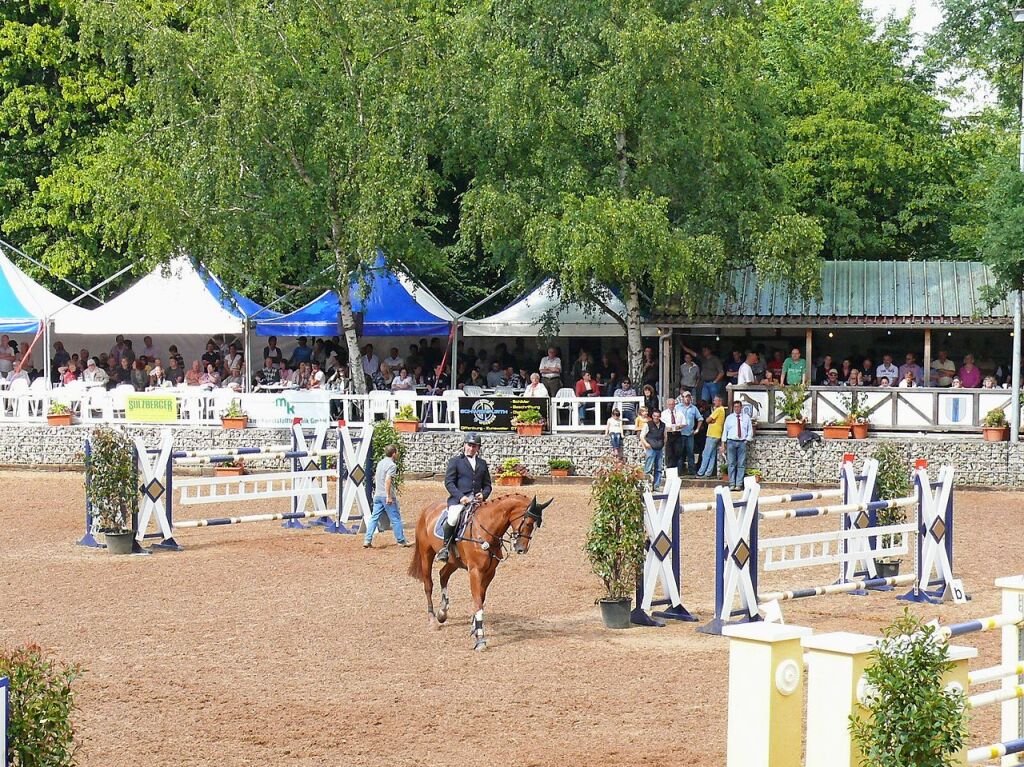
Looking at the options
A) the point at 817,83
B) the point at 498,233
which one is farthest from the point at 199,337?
the point at 817,83

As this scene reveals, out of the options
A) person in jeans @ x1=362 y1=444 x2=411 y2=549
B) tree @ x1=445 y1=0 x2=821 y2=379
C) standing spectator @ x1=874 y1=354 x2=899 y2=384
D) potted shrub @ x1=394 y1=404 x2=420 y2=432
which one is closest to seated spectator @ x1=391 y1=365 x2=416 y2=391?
potted shrub @ x1=394 y1=404 x2=420 y2=432

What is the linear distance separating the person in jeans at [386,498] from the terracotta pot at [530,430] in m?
7.78

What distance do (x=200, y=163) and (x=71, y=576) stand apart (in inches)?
546

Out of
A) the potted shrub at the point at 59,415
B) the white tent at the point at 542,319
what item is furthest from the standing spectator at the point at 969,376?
the potted shrub at the point at 59,415

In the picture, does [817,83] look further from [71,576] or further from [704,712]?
[704,712]

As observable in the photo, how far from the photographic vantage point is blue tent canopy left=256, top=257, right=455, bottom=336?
97.1 feet

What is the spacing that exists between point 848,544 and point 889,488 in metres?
1.08

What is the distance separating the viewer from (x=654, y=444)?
24.0 m

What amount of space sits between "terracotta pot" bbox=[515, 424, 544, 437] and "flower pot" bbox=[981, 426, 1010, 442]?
7801mm

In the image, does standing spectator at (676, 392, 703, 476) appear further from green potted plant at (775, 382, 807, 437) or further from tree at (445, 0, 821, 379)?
tree at (445, 0, 821, 379)

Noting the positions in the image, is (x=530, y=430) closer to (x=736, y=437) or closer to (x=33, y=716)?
(x=736, y=437)

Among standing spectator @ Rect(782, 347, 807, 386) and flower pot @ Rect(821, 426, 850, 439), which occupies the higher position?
standing spectator @ Rect(782, 347, 807, 386)

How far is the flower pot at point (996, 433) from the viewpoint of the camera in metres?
24.8

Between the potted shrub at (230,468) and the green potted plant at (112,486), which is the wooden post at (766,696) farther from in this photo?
the potted shrub at (230,468)
